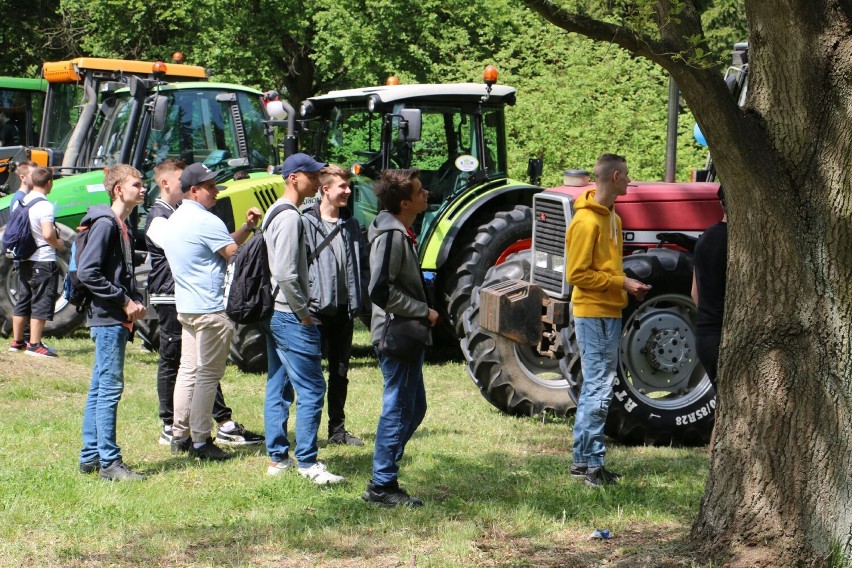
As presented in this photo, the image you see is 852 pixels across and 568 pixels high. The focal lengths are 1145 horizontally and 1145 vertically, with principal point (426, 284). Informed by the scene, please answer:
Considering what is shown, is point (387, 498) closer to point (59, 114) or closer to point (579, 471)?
point (579, 471)

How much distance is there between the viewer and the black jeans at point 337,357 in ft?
24.5

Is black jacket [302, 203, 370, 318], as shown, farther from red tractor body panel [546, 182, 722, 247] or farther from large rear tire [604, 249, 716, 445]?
red tractor body panel [546, 182, 722, 247]

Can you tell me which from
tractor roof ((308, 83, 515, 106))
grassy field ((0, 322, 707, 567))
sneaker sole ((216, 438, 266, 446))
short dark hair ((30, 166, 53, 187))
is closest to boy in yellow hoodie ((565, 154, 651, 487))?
grassy field ((0, 322, 707, 567))

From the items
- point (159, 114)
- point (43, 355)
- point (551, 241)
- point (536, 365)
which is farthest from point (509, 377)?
point (43, 355)

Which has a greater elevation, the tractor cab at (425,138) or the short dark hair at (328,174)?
the tractor cab at (425,138)

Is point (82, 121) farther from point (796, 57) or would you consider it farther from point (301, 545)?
point (796, 57)

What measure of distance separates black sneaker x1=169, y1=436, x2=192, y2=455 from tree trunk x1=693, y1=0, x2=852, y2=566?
3.76m

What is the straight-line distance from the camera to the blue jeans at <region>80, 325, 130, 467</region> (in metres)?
6.48

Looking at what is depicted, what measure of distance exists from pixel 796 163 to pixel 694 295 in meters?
1.69

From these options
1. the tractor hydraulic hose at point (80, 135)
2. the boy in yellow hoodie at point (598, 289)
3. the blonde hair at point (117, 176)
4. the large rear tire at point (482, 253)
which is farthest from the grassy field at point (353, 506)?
the tractor hydraulic hose at point (80, 135)

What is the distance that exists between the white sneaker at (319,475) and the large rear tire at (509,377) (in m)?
Answer: 2.40

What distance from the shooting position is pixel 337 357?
7.57 meters

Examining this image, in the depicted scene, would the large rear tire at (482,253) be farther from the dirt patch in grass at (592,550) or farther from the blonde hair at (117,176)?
the dirt patch in grass at (592,550)


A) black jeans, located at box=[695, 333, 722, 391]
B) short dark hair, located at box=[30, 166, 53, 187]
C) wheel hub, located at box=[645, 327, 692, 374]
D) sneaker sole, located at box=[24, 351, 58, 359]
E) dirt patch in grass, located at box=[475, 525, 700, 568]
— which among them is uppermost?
short dark hair, located at box=[30, 166, 53, 187]
